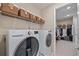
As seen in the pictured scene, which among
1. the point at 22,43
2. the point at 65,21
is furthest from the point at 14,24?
the point at 65,21

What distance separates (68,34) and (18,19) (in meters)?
0.60

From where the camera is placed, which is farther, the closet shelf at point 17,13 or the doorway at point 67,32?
the doorway at point 67,32

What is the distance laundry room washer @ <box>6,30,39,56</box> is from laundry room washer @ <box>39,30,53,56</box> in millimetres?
64

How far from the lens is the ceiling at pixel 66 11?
3.45ft

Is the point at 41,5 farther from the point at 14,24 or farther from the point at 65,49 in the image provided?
the point at 65,49

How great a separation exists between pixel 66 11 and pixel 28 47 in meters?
0.63

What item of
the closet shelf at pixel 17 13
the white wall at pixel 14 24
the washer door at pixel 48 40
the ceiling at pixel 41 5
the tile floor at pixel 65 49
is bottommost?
the tile floor at pixel 65 49

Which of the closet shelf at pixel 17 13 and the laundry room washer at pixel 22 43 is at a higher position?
the closet shelf at pixel 17 13

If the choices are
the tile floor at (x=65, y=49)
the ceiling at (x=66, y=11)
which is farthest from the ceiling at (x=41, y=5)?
the tile floor at (x=65, y=49)

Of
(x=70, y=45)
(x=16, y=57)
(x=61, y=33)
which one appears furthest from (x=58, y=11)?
(x=16, y=57)

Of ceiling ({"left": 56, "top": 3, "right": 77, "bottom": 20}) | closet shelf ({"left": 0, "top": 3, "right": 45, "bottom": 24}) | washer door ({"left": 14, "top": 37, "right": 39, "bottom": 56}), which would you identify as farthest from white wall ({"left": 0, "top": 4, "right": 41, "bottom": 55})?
ceiling ({"left": 56, "top": 3, "right": 77, "bottom": 20})

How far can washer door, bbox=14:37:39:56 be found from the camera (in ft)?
3.10

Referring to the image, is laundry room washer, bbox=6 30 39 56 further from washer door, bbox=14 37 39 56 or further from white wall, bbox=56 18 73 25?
white wall, bbox=56 18 73 25

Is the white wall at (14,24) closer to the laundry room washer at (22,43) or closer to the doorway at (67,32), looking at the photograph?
the laundry room washer at (22,43)
